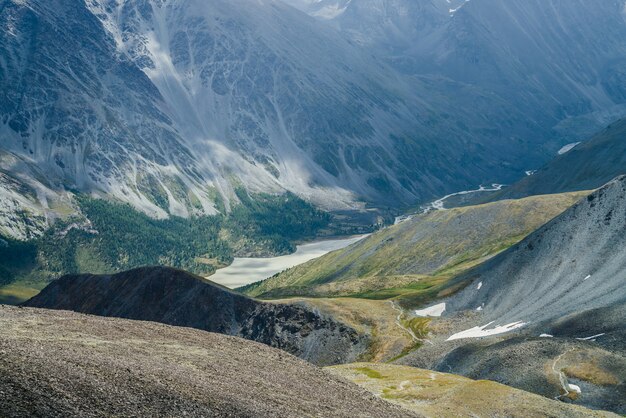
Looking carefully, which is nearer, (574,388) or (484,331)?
(574,388)

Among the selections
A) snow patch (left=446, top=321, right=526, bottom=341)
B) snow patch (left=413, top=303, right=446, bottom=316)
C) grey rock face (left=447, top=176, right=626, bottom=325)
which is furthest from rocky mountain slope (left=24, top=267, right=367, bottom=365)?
grey rock face (left=447, top=176, right=626, bottom=325)

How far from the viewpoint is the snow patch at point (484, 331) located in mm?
143875

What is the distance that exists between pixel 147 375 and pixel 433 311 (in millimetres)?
127145

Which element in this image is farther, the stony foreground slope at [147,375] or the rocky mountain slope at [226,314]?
the rocky mountain slope at [226,314]

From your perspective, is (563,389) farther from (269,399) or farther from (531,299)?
(269,399)

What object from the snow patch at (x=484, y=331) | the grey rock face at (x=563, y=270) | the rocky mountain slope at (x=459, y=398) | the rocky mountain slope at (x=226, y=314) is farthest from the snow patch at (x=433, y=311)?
the rocky mountain slope at (x=459, y=398)

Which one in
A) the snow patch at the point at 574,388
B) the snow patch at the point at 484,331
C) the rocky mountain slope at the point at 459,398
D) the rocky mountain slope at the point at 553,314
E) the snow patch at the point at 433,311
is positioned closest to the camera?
the rocky mountain slope at the point at 459,398

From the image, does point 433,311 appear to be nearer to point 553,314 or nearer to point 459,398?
point 553,314

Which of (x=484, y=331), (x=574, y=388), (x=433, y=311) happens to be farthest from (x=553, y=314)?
(x=433, y=311)

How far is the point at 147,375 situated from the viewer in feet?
205

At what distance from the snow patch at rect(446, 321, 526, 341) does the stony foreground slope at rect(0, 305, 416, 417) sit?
65.7 m

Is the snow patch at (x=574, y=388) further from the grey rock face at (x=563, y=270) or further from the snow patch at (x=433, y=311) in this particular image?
the snow patch at (x=433, y=311)

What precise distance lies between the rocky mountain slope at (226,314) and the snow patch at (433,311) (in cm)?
2339

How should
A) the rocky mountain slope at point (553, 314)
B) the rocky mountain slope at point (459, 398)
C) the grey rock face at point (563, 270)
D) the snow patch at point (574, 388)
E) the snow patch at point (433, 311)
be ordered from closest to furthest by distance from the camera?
the rocky mountain slope at point (459, 398), the snow patch at point (574, 388), the rocky mountain slope at point (553, 314), the grey rock face at point (563, 270), the snow patch at point (433, 311)
